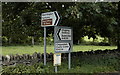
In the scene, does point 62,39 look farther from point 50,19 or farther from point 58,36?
point 50,19

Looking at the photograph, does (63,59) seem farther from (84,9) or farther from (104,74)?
(84,9)

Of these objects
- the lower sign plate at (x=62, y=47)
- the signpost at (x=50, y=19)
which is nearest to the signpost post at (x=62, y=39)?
the lower sign plate at (x=62, y=47)

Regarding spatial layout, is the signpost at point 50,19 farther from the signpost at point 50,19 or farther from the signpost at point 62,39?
the signpost at point 62,39

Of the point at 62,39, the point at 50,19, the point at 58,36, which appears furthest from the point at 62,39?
the point at 50,19

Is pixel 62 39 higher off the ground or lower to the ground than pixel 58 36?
lower

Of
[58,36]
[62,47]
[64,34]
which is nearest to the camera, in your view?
[58,36]

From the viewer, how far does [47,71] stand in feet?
17.5

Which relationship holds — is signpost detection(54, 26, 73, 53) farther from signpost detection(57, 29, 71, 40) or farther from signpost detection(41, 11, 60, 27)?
signpost detection(41, 11, 60, 27)

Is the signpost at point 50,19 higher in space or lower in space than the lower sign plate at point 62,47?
higher

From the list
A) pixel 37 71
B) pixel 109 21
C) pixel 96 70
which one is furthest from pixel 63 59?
pixel 109 21

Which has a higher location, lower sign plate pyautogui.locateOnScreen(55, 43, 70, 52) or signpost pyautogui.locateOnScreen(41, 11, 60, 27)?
signpost pyautogui.locateOnScreen(41, 11, 60, 27)

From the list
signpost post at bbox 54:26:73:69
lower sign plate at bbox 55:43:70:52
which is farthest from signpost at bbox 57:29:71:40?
lower sign plate at bbox 55:43:70:52

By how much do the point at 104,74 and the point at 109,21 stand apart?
1974 mm

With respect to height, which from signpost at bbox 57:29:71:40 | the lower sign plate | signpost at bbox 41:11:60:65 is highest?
signpost at bbox 41:11:60:65
